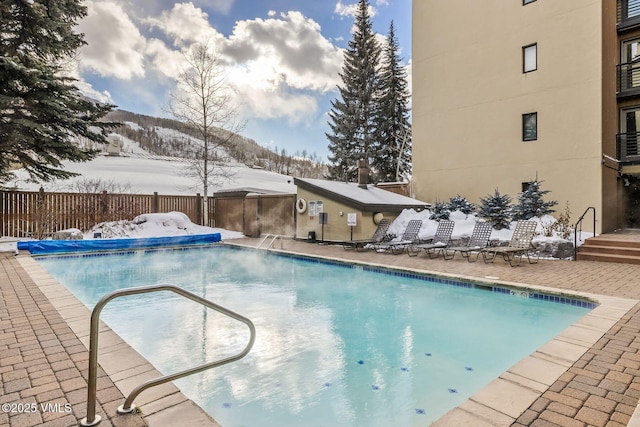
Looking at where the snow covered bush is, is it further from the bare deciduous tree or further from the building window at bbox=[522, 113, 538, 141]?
the bare deciduous tree

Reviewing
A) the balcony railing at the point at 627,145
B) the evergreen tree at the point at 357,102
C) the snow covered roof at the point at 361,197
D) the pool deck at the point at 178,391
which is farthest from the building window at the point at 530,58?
the evergreen tree at the point at 357,102

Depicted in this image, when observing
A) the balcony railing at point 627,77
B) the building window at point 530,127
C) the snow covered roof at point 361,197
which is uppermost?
the balcony railing at point 627,77

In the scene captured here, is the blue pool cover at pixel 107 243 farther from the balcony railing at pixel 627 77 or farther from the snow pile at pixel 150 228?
the balcony railing at pixel 627 77

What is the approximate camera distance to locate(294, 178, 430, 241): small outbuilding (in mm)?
12273

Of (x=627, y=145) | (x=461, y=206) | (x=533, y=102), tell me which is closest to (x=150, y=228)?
(x=461, y=206)

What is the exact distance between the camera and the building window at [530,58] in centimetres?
1308

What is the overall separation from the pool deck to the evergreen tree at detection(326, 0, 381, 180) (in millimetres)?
21727

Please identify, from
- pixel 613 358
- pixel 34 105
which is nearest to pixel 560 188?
pixel 613 358

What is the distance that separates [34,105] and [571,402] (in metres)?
13.7

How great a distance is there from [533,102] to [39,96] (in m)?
16.1

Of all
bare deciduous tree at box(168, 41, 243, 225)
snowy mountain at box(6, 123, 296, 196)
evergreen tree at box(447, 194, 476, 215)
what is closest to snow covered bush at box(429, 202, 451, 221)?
evergreen tree at box(447, 194, 476, 215)

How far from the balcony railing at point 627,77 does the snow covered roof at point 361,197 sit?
8.39 metres

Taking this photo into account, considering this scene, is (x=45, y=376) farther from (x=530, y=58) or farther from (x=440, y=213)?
(x=530, y=58)

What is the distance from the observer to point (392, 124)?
25859mm
